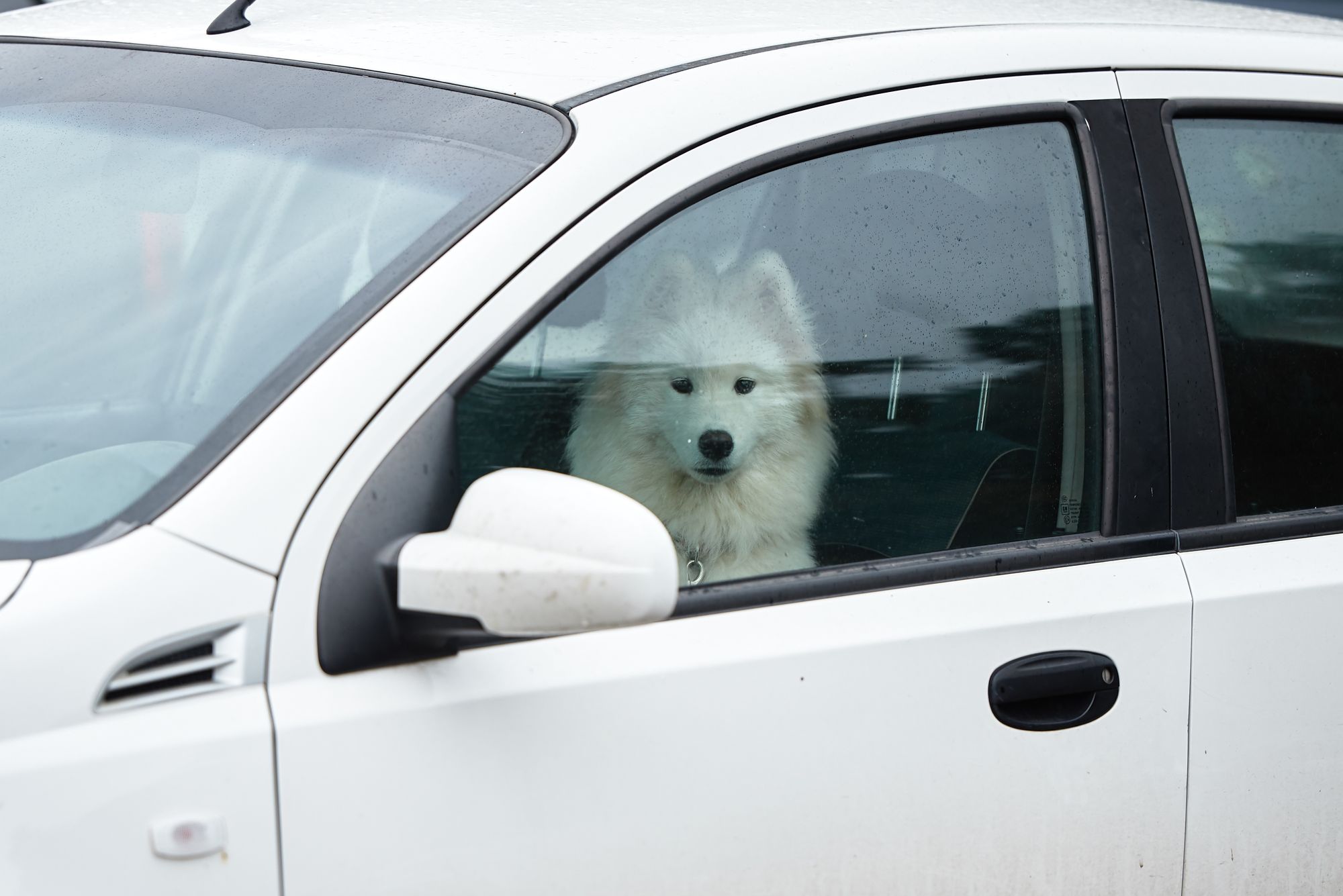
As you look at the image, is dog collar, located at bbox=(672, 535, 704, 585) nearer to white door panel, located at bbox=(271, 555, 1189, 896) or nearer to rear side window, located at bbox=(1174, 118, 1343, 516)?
white door panel, located at bbox=(271, 555, 1189, 896)

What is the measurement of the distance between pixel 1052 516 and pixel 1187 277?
384 mm

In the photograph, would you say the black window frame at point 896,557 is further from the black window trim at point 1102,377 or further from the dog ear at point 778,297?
the dog ear at point 778,297

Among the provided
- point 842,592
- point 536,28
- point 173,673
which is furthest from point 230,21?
point 842,592

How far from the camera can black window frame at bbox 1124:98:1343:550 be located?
1840 millimetres

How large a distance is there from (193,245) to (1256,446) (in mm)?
1479

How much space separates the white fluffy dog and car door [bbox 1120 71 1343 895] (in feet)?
1.70

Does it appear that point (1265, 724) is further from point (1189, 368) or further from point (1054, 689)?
point (1189, 368)

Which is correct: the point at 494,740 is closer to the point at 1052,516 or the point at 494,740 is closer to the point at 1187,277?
the point at 1052,516

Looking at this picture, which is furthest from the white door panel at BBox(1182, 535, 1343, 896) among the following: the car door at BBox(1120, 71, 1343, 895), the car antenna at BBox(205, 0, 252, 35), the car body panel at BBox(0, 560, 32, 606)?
the car antenna at BBox(205, 0, 252, 35)

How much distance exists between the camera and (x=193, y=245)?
1.68 m

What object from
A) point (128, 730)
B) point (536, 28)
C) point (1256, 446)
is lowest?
point (128, 730)

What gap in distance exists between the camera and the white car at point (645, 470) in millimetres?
1345

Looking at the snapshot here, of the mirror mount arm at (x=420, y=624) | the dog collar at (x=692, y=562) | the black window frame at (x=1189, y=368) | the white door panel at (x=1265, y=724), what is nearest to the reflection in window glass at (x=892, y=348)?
the dog collar at (x=692, y=562)

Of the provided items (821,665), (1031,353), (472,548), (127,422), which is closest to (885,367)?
(1031,353)
